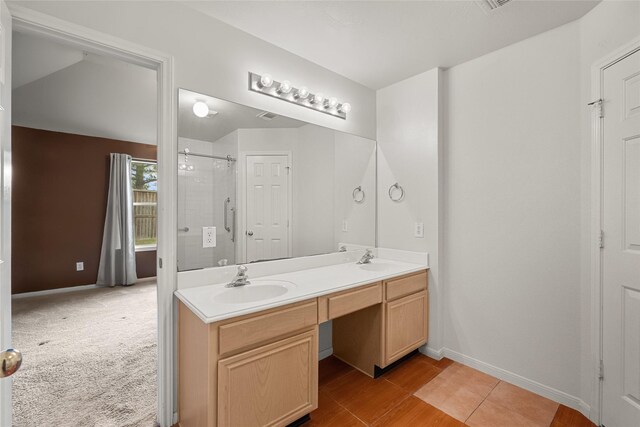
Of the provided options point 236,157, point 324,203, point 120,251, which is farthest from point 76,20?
point 120,251

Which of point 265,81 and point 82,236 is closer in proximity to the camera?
point 265,81

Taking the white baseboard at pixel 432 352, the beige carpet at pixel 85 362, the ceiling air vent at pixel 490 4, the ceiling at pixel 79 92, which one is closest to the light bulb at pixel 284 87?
the ceiling air vent at pixel 490 4

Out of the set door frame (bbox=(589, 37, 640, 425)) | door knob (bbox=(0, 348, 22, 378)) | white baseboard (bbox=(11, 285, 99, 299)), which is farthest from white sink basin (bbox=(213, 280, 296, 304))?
white baseboard (bbox=(11, 285, 99, 299))

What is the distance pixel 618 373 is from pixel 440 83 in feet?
7.31

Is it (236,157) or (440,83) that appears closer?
(236,157)

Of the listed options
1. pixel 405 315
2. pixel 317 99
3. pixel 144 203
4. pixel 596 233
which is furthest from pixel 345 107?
pixel 144 203

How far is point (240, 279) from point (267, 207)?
0.60 meters

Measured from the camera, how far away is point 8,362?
0.66m

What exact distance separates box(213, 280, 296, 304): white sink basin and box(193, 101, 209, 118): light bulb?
1081 mm

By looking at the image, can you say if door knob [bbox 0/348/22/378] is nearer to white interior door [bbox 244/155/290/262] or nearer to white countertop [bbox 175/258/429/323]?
white countertop [bbox 175/258/429/323]

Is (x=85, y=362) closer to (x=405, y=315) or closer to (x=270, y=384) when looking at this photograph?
(x=270, y=384)

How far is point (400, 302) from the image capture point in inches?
87.6

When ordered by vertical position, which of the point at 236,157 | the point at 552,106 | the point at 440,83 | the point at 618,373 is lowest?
the point at 618,373

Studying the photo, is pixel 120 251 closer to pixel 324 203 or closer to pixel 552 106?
pixel 324 203
